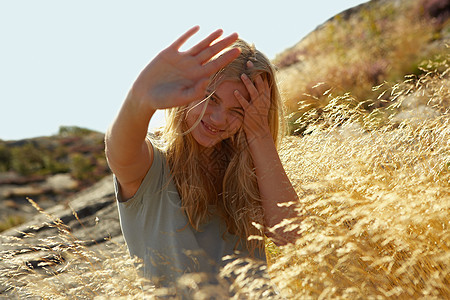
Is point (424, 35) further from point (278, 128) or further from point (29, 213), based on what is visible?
point (29, 213)

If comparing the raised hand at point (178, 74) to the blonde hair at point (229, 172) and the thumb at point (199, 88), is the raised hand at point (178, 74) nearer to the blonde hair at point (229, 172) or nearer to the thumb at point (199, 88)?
the thumb at point (199, 88)

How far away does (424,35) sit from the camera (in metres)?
8.62

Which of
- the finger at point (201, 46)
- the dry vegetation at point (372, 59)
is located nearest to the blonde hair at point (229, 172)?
the finger at point (201, 46)

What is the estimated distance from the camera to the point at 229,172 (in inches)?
86.8

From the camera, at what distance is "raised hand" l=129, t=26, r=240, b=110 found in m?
1.44

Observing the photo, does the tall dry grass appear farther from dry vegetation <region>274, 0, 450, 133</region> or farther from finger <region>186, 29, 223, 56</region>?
dry vegetation <region>274, 0, 450, 133</region>

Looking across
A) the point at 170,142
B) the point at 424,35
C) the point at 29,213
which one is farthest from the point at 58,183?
the point at 170,142

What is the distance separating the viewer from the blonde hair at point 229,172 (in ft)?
6.71

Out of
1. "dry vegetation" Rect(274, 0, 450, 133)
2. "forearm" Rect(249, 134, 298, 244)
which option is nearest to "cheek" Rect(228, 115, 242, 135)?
"forearm" Rect(249, 134, 298, 244)

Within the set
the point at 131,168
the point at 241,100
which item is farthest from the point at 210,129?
the point at 131,168

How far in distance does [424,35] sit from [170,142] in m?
8.03

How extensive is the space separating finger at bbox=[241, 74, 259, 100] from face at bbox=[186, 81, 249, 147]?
42 mm

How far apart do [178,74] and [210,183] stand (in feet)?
2.76

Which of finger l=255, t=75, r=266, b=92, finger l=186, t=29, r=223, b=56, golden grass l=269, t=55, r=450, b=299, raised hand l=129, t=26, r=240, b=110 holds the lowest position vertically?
golden grass l=269, t=55, r=450, b=299
